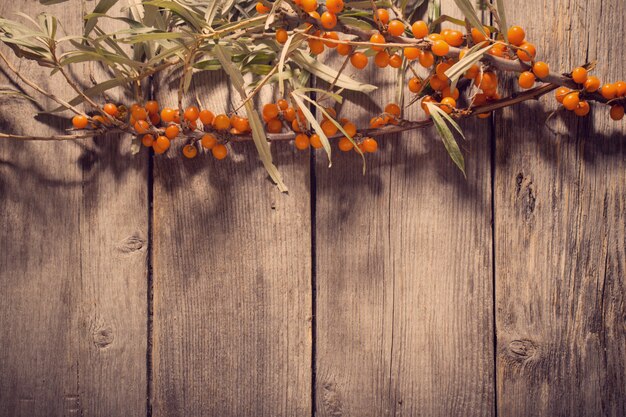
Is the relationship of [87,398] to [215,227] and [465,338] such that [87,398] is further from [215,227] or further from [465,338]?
[465,338]

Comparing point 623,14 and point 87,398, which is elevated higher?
point 623,14

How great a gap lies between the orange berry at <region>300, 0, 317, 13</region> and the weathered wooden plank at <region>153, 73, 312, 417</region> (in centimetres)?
22

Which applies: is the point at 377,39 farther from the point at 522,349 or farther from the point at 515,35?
the point at 522,349

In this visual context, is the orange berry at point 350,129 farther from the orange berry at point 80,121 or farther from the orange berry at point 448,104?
the orange berry at point 80,121

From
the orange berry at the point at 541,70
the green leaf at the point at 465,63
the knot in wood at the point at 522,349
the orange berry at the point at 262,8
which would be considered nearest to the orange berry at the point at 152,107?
the orange berry at the point at 262,8

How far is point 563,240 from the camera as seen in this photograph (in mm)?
830

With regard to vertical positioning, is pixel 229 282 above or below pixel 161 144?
below

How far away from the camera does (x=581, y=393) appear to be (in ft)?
2.72

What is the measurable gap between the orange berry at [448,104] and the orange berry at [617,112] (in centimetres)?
22

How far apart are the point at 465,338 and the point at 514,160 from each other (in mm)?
278

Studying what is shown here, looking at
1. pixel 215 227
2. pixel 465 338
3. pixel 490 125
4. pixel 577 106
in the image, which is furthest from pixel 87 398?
pixel 577 106

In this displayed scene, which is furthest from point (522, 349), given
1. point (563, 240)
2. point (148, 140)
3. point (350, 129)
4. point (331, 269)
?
point (148, 140)

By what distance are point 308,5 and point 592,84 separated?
0.40m

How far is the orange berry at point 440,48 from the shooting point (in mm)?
695
